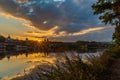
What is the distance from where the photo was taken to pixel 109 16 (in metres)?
19.2

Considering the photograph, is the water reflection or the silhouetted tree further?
the water reflection

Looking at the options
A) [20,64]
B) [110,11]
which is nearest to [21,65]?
[20,64]

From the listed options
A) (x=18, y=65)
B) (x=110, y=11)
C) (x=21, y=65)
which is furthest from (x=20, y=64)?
(x=110, y=11)

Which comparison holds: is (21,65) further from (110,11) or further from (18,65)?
(110,11)

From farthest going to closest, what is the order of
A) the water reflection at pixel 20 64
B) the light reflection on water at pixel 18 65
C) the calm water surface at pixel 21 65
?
the light reflection on water at pixel 18 65, the water reflection at pixel 20 64, the calm water surface at pixel 21 65

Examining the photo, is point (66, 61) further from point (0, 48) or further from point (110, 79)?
point (0, 48)

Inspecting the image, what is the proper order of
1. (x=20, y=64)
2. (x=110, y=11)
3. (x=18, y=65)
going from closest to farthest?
(x=110, y=11) < (x=18, y=65) < (x=20, y=64)

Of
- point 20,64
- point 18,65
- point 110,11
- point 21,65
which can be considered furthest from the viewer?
point 20,64

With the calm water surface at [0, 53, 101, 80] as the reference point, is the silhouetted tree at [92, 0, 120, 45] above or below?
above

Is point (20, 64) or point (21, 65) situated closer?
point (21, 65)

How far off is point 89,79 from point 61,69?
1.43 m

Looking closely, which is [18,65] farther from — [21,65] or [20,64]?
[20,64]

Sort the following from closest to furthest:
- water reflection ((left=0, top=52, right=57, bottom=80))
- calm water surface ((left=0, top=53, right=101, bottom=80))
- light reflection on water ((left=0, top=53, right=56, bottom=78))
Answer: calm water surface ((left=0, top=53, right=101, bottom=80)) < water reflection ((left=0, top=52, right=57, bottom=80)) < light reflection on water ((left=0, top=53, right=56, bottom=78))

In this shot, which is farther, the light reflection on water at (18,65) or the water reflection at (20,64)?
the light reflection on water at (18,65)
